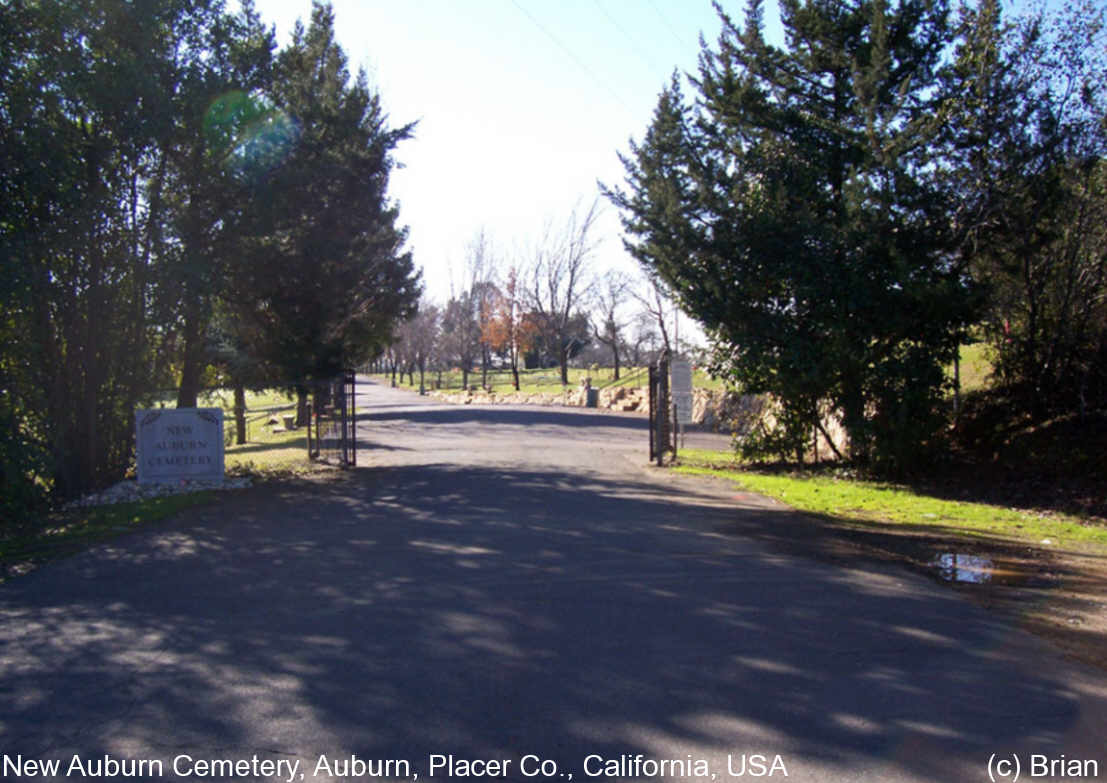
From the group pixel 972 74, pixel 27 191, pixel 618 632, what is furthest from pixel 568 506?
pixel 972 74

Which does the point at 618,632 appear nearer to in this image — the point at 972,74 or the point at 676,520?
the point at 676,520

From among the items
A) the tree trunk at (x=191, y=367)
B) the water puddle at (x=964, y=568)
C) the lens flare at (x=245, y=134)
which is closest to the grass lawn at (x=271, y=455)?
the tree trunk at (x=191, y=367)

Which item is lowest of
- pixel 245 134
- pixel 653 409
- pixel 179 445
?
pixel 179 445

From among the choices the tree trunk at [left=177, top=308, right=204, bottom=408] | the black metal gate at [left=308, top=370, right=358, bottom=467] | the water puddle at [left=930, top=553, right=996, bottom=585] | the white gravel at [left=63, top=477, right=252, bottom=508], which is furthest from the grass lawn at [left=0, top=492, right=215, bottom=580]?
the water puddle at [left=930, top=553, right=996, bottom=585]

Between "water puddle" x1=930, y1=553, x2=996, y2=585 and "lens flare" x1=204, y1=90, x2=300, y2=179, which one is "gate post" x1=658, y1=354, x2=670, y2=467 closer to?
"lens flare" x1=204, y1=90, x2=300, y2=179

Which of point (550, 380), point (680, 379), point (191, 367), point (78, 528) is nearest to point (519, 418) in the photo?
point (680, 379)

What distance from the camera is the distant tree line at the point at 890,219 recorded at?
14.8m

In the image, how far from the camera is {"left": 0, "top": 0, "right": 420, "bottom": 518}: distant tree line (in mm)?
12461

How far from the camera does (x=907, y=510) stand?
1275cm

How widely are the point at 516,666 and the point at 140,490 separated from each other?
10.4 meters

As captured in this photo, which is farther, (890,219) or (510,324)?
(510,324)

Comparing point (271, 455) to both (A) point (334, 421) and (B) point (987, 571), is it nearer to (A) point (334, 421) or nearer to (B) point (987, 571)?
(A) point (334, 421)

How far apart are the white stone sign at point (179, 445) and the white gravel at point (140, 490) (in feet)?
0.30

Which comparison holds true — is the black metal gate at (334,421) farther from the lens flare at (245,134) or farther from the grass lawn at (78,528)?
the grass lawn at (78,528)
